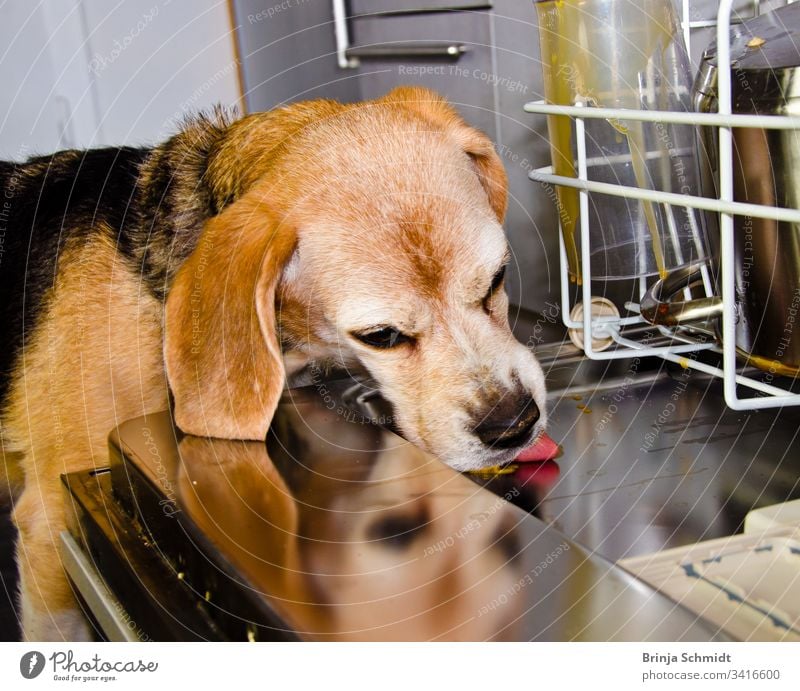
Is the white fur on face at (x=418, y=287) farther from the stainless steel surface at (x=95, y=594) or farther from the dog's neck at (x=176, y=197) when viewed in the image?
the stainless steel surface at (x=95, y=594)

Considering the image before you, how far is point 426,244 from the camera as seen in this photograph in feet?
3.24

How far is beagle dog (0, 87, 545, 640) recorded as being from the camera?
982mm

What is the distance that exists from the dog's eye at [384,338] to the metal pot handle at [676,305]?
270 millimetres

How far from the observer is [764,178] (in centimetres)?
75

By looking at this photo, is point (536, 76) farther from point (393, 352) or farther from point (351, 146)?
point (393, 352)

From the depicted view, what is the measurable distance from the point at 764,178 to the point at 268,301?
0.53 m

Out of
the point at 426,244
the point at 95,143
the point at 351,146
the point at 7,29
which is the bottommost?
the point at 426,244

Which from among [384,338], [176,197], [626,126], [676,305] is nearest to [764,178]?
[676,305]

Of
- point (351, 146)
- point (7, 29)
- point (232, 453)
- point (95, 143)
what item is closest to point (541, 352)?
point (351, 146)

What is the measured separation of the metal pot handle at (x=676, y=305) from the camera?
2.93ft

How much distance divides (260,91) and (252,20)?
19 centimetres

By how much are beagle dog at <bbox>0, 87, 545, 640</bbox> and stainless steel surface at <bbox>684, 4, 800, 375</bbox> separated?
261mm

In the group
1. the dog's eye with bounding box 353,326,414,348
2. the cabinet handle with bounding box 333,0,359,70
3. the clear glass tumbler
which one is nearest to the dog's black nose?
the dog's eye with bounding box 353,326,414,348

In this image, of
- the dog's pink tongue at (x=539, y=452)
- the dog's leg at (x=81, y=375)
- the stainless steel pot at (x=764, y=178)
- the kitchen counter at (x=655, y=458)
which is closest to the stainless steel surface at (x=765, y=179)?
the stainless steel pot at (x=764, y=178)
